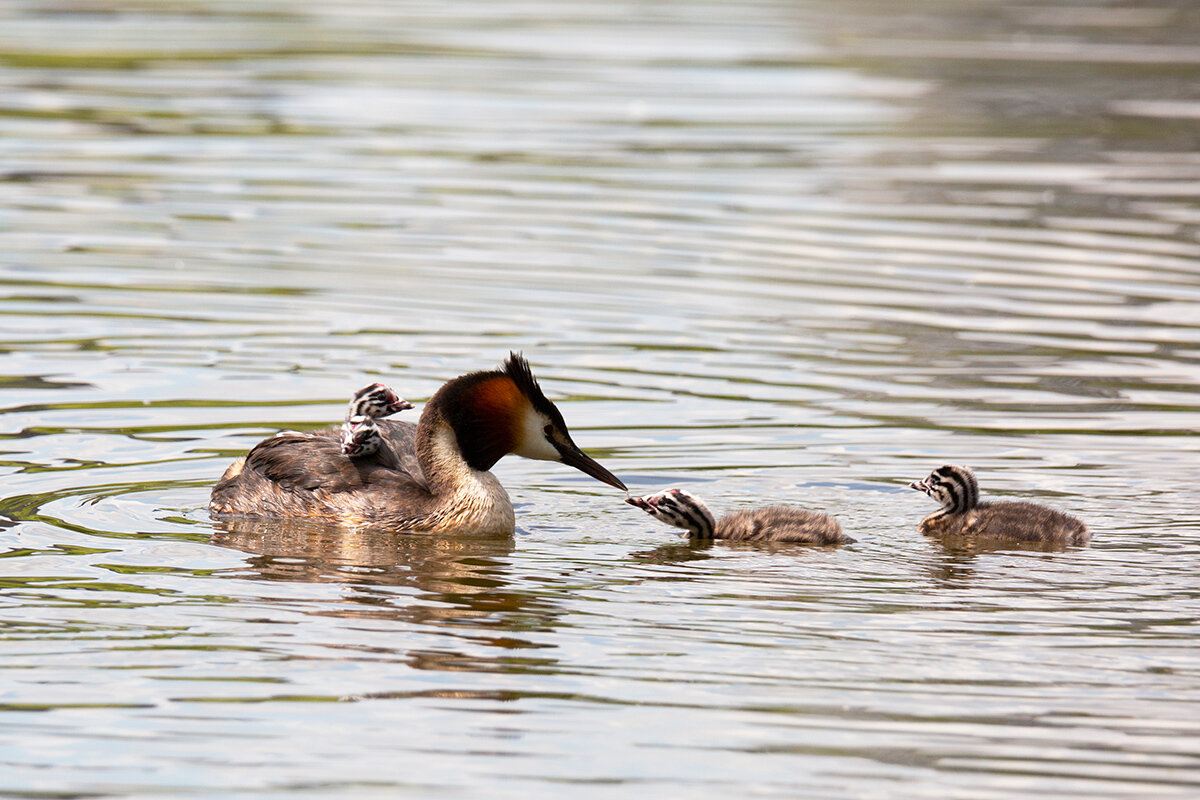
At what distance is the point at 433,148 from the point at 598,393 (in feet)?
33.2

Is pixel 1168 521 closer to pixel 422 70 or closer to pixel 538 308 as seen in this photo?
pixel 538 308

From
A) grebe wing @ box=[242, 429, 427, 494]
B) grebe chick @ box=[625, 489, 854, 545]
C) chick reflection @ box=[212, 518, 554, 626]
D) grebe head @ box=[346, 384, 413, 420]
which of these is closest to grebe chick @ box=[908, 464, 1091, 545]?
grebe chick @ box=[625, 489, 854, 545]

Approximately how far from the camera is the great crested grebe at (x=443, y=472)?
10023 mm

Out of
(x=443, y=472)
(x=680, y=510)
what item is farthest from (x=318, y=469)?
(x=680, y=510)

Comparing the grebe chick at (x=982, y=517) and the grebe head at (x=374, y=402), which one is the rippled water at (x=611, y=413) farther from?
the grebe head at (x=374, y=402)

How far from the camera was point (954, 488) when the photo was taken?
9719 millimetres

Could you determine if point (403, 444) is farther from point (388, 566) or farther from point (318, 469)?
point (388, 566)

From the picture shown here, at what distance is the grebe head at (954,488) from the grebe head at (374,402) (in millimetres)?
2531

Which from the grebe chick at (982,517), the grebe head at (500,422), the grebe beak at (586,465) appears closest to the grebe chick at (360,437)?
the grebe head at (500,422)

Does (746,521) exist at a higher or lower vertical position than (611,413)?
lower

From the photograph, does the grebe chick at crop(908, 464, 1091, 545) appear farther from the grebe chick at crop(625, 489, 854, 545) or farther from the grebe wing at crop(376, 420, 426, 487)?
the grebe wing at crop(376, 420, 426, 487)

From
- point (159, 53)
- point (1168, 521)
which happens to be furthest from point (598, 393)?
point (159, 53)

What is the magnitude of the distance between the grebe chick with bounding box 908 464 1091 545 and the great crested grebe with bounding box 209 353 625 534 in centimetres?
146

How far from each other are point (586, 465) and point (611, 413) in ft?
7.13
